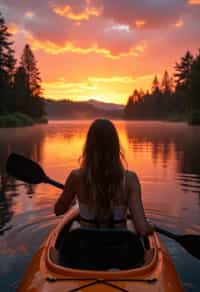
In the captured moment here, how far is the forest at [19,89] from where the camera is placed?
53.8m

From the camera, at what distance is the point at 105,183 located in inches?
156

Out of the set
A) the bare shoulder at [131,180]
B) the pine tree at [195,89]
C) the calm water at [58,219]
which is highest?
the pine tree at [195,89]

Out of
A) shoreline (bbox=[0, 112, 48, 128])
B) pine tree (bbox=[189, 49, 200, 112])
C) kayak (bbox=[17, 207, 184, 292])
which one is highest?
pine tree (bbox=[189, 49, 200, 112])

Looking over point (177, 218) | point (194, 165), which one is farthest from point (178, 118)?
point (177, 218)

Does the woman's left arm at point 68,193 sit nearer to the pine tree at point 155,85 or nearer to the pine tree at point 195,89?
the pine tree at point 195,89

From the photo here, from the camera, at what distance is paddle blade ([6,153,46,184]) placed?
602cm

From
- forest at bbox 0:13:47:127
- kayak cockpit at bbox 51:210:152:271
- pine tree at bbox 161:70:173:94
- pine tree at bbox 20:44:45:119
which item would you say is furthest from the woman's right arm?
pine tree at bbox 161:70:173:94

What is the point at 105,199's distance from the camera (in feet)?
12.9

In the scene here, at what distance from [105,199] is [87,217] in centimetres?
26

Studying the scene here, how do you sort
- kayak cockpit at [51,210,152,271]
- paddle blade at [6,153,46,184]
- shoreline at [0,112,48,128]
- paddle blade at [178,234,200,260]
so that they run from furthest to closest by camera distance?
shoreline at [0,112,48,128]
paddle blade at [6,153,46,184]
paddle blade at [178,234,200,260]
kayak cockpit at [51,210,152,271]

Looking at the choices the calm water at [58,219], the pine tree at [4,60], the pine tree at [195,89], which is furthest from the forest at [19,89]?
the calm water at [58,219]

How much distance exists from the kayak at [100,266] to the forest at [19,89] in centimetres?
4795

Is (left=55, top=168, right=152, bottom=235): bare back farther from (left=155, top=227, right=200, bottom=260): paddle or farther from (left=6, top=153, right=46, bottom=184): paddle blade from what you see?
(left=6, top=153, right=46, bottom=184): paddle blade

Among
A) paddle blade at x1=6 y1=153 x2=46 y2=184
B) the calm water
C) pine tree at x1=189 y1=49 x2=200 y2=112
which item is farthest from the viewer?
pine tree at x1=189 y1=49 x2=200 y2=112
